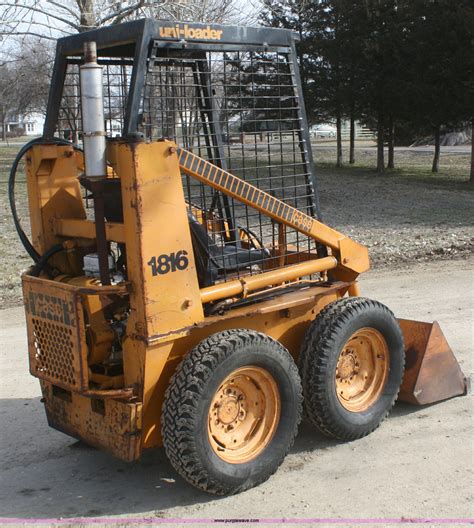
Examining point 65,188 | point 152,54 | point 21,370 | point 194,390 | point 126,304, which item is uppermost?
point 152,54

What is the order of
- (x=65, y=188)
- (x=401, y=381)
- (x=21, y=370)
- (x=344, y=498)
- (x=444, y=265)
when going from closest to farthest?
(x=344, y=498) → (x=65, y=188) → (x=401, y=381) → (x=21, y=370) → (x=444, y=265)

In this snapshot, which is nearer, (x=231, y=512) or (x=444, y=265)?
(x=231, y=512)

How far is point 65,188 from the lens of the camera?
15.6 ft

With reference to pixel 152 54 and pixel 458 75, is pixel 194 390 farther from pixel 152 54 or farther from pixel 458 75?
pixel 458 75

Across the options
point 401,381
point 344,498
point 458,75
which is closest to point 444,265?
point 401,381

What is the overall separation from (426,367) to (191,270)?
2230mm

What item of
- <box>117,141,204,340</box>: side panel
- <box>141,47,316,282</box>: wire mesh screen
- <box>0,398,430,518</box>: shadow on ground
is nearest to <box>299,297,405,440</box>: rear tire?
<box>0,398,430,518</box>: shadow on ground

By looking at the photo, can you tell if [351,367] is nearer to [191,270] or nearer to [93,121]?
[191,270]

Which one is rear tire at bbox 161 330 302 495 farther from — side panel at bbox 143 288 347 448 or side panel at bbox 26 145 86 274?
side panel at bbox 26 145 86 274

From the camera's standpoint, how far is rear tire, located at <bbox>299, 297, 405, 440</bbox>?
4723mm

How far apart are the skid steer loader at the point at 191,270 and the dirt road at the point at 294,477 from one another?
0.18 m

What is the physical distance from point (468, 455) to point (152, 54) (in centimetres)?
306

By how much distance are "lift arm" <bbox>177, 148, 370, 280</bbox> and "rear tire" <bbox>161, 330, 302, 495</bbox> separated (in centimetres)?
77

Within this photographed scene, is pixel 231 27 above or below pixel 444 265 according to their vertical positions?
above
